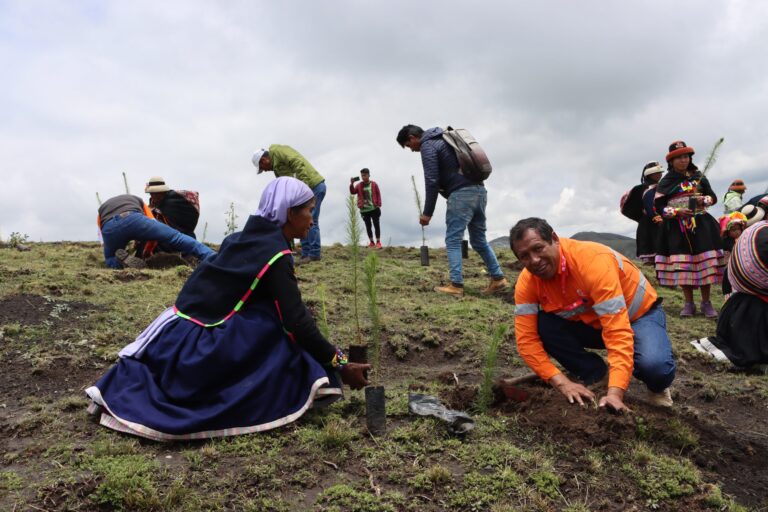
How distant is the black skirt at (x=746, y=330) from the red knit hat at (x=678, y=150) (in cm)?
202

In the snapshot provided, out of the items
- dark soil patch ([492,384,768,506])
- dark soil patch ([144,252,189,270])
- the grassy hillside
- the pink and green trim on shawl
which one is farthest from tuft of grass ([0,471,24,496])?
dark soil patch ([144,252,189,270])

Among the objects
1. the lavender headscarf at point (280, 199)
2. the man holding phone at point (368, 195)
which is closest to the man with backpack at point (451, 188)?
the lavender headscarf at point (280, 199)

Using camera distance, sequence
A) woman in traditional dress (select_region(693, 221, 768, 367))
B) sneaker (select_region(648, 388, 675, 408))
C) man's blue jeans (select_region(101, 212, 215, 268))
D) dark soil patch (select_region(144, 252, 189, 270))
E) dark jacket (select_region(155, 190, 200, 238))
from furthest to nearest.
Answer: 1. dark jacket (select_region(155, 190, 200, 238))
2. dark soil patch (select_region(144, 252, 189, 270))
3. man's blue jeans (select_region(101, 212, 215, 268))
4. woman in traditional dress (select_region(693, 221, 768, 367))
5. sneaker (select_region(648, 388, 675, 408))

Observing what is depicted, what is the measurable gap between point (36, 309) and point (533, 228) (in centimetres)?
433

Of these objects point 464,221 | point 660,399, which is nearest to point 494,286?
point 464,221

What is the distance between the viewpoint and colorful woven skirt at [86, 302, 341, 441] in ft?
9.17

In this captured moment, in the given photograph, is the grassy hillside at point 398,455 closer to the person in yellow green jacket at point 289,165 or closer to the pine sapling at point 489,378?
the pine sapling at point 489,378

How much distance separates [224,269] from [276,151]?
16.2ft

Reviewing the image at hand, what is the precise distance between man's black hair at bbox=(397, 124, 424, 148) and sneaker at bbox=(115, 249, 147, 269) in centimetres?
369

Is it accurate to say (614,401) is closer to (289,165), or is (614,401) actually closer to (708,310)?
(708,310)

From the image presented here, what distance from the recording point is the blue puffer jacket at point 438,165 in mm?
6461

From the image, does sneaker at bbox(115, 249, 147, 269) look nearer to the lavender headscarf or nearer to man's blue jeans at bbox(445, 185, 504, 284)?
man's blue jeans at bbox(445, 185, 504, 284)

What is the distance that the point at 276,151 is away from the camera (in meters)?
7.65

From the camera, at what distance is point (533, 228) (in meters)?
3.04
